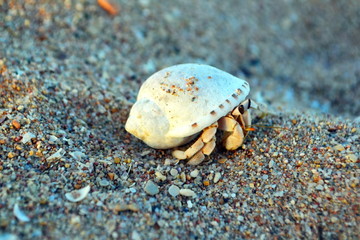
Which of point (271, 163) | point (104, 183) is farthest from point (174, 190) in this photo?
point (271, 163)

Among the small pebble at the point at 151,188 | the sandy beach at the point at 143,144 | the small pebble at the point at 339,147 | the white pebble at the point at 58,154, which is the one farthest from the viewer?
the small pebble at the point at 339,147

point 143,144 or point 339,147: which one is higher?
point 339,147

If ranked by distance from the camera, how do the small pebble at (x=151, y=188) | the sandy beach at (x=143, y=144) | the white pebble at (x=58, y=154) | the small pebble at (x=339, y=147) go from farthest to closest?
the small pebble at (x=339, y=147) → the white pebble at (x=58, y=154) → the small pebble at (x=151, y=188) → the sandy beach at (x=143, y=144)

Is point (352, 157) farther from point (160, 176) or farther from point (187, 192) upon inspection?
point (160, 176)

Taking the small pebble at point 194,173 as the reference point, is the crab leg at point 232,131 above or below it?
above

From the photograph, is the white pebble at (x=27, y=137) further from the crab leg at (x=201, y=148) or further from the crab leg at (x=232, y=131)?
the crab leg at (x=232, y=131)

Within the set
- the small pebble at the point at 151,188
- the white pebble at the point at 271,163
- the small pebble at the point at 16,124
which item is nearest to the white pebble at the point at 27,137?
the small pebble at the point at 16,124

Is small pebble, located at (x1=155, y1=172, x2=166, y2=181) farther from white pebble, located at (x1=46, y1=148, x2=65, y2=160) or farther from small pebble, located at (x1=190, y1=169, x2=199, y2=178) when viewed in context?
white pebble, located at (x1=46, y1=148, x2=65, y2=160)

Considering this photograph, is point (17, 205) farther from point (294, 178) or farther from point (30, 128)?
point (294, 178)
